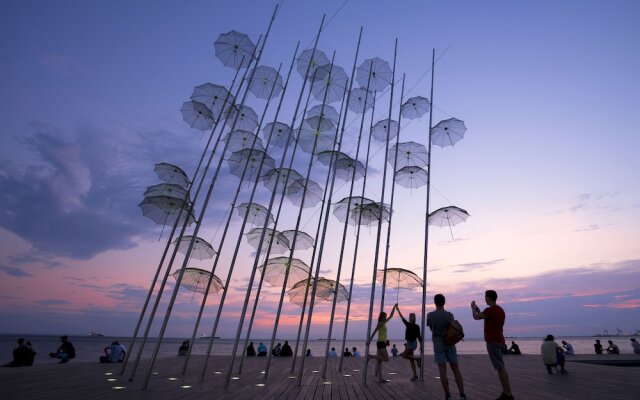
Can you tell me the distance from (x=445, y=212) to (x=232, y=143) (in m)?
10.8

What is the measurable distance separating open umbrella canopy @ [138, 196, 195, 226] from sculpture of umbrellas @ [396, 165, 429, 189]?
10027mm

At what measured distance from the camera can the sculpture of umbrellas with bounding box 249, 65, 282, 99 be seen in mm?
17797

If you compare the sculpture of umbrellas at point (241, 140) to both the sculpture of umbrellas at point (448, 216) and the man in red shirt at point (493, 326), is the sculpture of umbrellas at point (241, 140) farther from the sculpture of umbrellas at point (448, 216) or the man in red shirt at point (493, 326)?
the man in red shirt at point (493, 326)

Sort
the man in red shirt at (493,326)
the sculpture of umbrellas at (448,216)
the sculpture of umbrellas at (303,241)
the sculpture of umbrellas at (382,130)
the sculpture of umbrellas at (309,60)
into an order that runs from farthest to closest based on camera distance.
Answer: the sculpture of umbrellas at (382,130)
the sculpture of umbrellas at (309,60)
the sculpture of umbrellas at (303,241)
the sculpture of umbrellas at (448,216)
the man in red shirt at (493,326)

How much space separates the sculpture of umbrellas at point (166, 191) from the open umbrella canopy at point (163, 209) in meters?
0.55

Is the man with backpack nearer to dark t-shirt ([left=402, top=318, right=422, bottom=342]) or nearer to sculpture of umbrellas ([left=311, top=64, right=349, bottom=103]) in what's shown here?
dark t-shirt ([left=402, top=318, right=422, bottom=342])

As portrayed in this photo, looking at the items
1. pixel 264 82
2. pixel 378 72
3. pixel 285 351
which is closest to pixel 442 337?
pixel 264 82

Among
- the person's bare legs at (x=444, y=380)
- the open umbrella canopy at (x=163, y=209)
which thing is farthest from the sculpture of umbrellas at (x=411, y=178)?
the person's bare legs at (x=444, y=380)

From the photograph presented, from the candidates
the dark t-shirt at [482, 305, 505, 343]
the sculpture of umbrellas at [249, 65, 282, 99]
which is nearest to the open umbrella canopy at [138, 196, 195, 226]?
the sculpture of umbrellas at [249, 65, 282, 99]

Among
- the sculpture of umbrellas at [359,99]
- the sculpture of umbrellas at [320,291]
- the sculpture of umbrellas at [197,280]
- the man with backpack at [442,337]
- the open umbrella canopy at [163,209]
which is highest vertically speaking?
the sculpture of umbrellas at [359,99]

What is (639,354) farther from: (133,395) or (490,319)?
(133,395)

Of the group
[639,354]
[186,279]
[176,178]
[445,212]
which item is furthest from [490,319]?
[639,354]

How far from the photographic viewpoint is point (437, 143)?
17672 millimetres

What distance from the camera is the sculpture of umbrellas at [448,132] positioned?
17.4m
